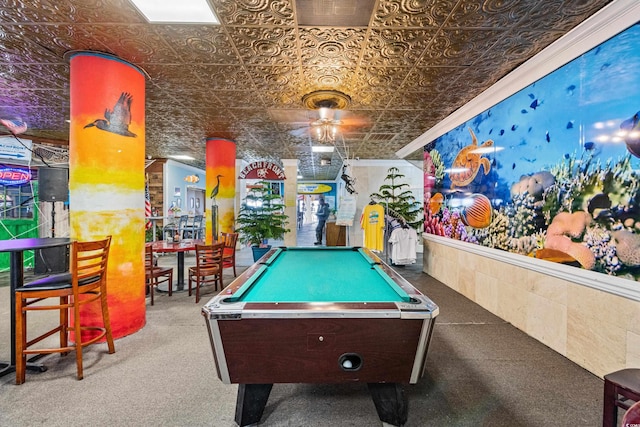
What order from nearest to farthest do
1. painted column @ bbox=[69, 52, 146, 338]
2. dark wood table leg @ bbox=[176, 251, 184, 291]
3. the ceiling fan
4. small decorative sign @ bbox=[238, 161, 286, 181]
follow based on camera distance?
painted column @ bbox=[69, 52, 146, 338] < the ceiling fan < dark wood table leg @ bbox=[176, 251, 184, 291] < small decorative sign @ bbox=[238, 161, 286, 181]

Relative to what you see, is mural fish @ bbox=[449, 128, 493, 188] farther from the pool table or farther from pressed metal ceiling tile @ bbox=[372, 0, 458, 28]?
the pool table

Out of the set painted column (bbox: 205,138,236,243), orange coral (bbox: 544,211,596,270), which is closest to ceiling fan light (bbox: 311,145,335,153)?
painted column (bbox: 205,138,236,243)

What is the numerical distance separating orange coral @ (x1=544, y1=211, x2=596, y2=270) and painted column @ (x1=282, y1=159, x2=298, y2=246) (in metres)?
6.87

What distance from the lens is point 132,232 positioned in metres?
3.16

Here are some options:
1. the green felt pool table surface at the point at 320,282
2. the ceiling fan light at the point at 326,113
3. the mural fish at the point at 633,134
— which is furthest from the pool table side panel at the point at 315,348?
the ceiling fan light at the point at 326,113

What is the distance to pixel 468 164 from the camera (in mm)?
4480

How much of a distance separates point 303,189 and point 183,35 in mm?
14918

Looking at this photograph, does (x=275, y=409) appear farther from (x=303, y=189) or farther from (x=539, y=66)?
(x=303, y=189)

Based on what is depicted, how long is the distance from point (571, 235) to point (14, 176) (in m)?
9.02

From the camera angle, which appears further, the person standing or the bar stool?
the person standing

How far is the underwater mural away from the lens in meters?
2.21

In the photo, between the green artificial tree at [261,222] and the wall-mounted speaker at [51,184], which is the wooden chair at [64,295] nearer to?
the green artificial tree at [261,222]

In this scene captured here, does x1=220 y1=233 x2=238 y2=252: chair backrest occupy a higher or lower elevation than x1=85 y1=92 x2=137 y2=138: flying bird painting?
lower

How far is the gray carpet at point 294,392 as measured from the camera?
6.37 feet
